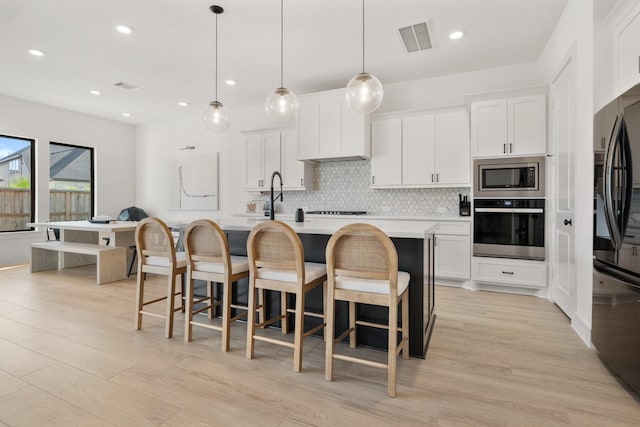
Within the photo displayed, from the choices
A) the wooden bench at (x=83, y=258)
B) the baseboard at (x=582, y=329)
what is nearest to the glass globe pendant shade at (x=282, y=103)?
the baseboard at (x=582, y=329)

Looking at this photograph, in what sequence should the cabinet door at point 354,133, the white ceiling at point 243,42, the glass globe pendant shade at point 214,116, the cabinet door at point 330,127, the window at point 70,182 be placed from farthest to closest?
the window at point 70,182
the cabinet door at point 330,127
the cabinet door at point 354,133
the glass globe pendant shade at point 214,116
the white ceiling at point 243,42

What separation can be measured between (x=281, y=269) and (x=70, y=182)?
635 cm

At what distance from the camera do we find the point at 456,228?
4.09 meters

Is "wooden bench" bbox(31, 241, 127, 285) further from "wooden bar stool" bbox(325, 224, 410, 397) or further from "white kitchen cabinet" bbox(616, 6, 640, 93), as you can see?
"white kitchen cabinet" bbox(616, 6, 640, 93)

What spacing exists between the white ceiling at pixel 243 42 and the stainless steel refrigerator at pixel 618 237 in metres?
1.72

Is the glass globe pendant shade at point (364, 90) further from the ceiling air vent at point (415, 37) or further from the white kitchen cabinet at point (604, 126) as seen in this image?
the white kitchen cabinet at point (604, 126)

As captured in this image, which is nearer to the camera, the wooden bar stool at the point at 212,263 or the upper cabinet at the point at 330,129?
the wooden bar stool at the point at 212,263

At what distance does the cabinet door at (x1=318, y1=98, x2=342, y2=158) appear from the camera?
463 centimetres

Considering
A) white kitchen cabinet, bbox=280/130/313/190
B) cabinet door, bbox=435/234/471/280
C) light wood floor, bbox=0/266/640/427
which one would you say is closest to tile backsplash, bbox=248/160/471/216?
white kitchen cabinet, bbox=280/130/313/190

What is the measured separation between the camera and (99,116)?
259 inches

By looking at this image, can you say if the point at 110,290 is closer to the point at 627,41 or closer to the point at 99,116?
the point at 99,116

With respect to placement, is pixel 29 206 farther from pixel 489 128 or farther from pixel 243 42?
pixel 489 128

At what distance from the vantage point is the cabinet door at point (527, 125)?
11.9 feet

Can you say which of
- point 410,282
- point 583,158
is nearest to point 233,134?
point 410,282
